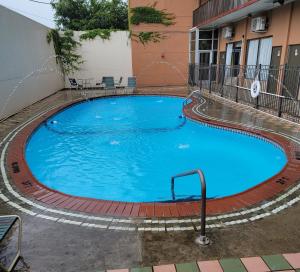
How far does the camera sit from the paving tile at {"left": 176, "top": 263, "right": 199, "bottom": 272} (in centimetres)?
260

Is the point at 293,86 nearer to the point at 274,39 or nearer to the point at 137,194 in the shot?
the point at 274,39

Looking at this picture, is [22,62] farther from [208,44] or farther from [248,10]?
[208,44]

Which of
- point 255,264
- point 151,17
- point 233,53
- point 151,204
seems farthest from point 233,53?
point 255,264

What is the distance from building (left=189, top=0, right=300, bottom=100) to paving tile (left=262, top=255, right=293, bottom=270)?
635 cm

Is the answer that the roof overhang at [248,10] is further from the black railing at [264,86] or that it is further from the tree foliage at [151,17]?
the tree foliage at [151,17]

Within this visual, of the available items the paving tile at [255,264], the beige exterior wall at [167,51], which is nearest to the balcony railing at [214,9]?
the beige exterior wall at [167,51]

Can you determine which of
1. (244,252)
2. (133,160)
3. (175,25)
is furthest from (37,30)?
(244,252)

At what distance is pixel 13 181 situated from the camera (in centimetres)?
476

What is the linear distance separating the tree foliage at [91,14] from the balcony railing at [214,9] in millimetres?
12472

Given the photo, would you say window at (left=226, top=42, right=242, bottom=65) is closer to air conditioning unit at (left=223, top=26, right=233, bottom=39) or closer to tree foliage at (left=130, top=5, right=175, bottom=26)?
air conditioning unit at (left=223, top=26, right=233, bottom=39)

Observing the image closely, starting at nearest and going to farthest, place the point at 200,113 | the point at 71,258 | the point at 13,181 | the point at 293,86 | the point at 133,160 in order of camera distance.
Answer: the point at 71,258
the point at 13,181
the point at 133,160
the point at 293,86
the point at 200,113

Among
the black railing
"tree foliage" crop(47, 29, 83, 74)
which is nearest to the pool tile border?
the black railing

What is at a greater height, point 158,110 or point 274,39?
point 274,39

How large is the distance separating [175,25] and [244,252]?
18339 mm
